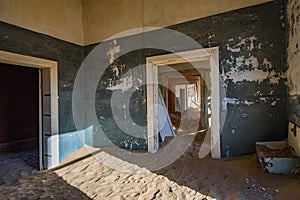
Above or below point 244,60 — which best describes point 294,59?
below

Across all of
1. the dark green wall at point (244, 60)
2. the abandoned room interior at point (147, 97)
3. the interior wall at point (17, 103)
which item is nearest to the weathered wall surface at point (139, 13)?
the abandoned room interior at point (147, 97)

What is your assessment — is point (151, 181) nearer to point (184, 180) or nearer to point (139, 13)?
point (184, 180)

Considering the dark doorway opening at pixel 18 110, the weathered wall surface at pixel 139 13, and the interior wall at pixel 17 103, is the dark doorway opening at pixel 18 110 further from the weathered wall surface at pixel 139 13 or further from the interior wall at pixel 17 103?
the weathered wall surface at pixel 139 13

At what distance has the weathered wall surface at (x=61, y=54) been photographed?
3.10m

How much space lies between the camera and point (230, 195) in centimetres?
214

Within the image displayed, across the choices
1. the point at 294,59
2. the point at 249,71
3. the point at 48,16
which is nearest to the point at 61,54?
the point at 48,16

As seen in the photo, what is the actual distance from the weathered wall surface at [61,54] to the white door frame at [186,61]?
159 centimetres

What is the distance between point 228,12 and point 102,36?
248 cm

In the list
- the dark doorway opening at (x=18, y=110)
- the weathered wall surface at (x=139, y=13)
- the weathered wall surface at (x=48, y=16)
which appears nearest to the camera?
the weathered wall surface at (x=48, y=16)

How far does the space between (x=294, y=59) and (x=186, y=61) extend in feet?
5.04

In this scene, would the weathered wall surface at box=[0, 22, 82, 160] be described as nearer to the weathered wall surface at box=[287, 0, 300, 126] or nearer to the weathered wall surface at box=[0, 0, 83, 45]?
the weathered wall surface at box=[0, 0, 83, 45]

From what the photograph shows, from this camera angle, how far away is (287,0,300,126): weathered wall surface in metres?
2.24

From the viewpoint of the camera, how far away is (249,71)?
2918mm

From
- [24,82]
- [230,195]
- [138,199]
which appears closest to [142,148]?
[138,199]
